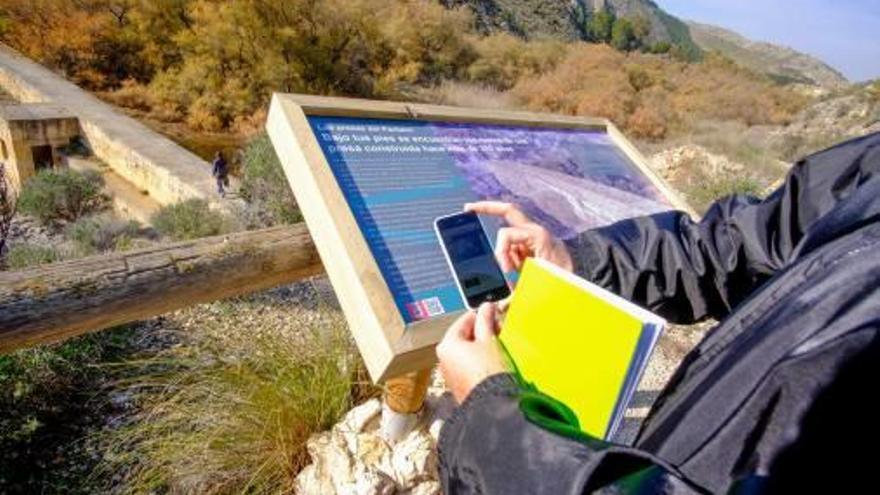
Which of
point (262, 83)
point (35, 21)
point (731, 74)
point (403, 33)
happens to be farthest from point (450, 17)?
point (35, 21)

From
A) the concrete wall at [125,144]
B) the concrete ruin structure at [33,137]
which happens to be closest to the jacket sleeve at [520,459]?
the concrete wall at [125,144]

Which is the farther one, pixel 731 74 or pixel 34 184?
pixel 731 74

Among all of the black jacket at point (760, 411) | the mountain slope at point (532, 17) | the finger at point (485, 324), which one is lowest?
the mountain slope at point (532, 17)

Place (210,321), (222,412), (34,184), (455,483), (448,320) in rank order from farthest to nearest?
1. (34,184)
2. (210,321)
3. (222,412)
4. (448,320)
5. (455,483)

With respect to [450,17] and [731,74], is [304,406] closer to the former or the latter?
[450,17]

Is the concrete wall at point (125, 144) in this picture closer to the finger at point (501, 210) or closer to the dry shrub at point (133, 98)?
the dry shrub at point (133, 98)

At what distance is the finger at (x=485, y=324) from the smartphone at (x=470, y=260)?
0.36 meters

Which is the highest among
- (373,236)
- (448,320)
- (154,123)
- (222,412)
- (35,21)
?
(373,236)

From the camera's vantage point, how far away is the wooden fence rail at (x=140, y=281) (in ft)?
5.46

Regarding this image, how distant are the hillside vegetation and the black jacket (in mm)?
17555

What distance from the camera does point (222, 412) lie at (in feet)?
7.57

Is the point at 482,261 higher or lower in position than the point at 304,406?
higher

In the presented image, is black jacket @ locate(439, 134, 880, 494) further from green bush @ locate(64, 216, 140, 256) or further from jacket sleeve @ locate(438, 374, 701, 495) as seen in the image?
green bush @ locate(64, 216, 140, 256)

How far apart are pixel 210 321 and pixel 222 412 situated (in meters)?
2.31
